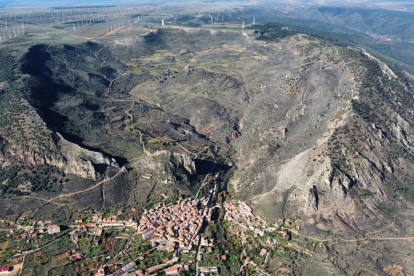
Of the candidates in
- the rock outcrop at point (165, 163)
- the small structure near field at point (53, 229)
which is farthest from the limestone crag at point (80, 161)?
the small structure near field at point (53, 229)

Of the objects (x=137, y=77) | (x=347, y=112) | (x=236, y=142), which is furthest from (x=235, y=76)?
(x=347, y=112)

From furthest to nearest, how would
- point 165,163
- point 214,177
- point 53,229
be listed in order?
point 214,177, point 165,163, point 53,229

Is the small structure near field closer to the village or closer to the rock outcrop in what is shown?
the village

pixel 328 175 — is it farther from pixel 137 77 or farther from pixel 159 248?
pixel 137 77

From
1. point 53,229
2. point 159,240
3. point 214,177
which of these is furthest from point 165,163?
point 53,229

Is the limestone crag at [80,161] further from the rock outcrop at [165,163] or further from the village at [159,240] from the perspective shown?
the village at [159,240]

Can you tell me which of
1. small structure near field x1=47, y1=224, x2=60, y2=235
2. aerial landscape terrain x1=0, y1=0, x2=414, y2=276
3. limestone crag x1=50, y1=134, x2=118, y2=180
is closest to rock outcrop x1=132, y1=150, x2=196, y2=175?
aerial landscape terrain x1=0, y1=0, x2=414, y2=276

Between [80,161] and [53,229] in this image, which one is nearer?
[53,229]

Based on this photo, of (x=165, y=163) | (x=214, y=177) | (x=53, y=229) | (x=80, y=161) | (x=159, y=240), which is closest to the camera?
(x=159, y=240)

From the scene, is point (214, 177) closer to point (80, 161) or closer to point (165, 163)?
point (165, 163)
